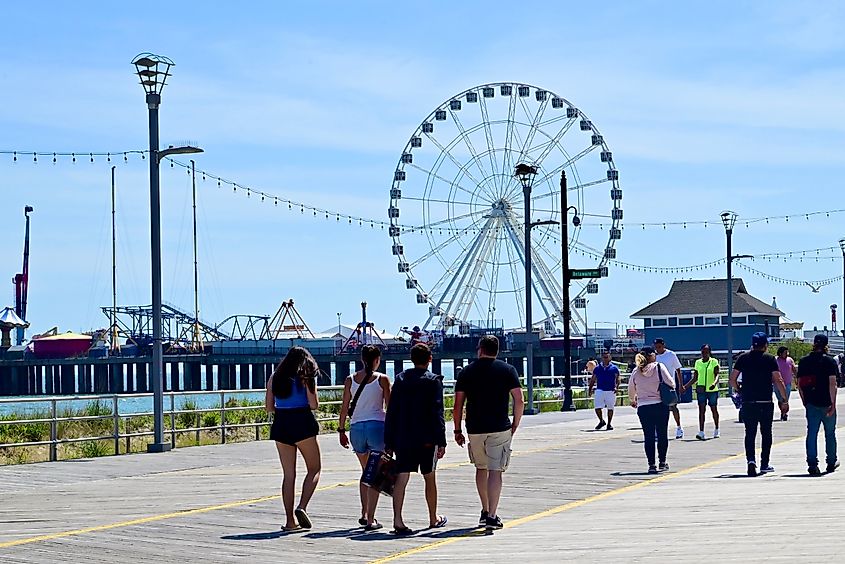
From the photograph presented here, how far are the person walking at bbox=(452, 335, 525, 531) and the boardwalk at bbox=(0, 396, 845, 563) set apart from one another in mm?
565

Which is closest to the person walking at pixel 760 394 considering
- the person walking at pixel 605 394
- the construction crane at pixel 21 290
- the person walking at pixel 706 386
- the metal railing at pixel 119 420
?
the person walking at pixel 706 386

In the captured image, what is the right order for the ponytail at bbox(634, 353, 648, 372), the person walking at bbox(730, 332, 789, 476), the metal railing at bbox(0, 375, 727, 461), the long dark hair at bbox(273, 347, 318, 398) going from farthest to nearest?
1. the metal railing at bbox(0, 375, 727, 461)
2. the ponytail at bbox(634, 353, 648, 372)
3. the person walking at bbox(730, 332, 789, 476)
4. the long dark hair at bbox(273, 347, 318, 398)

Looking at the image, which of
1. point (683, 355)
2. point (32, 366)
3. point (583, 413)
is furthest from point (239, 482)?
point (32, 366)

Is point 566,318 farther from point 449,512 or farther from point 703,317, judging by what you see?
point 703,317

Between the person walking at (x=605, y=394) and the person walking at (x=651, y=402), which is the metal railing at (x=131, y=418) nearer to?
the person walking at (x=605, y=394)

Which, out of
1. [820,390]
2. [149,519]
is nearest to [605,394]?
[820,390]

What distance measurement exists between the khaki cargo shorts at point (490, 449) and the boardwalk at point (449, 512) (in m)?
0.58

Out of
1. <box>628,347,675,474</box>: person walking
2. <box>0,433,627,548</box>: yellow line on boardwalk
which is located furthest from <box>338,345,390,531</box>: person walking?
<box>628,347,675,474</box>: person walking

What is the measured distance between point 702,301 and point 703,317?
143cm

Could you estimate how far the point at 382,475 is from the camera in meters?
12.5

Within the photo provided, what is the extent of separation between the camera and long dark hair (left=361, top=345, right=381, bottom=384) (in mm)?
13375

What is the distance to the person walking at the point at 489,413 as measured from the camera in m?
12.5

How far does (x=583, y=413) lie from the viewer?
38.7 metres

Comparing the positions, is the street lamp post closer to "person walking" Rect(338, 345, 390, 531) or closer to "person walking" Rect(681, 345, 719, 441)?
"person walking" Rect(681, 345, 719, 441)
